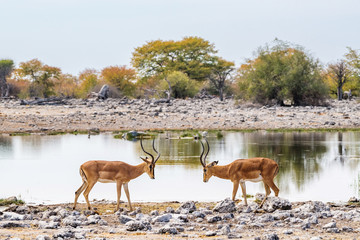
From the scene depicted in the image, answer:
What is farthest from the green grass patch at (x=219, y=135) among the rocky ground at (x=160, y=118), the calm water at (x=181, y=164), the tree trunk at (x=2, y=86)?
the tree trunk at (x=2, y=86)

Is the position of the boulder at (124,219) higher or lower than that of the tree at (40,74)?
lower

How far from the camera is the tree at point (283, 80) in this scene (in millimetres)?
45531

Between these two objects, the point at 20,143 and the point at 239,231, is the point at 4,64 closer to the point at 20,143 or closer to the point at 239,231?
the point at 20,143

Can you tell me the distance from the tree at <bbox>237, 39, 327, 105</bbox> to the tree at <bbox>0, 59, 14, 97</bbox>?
29.9 meters

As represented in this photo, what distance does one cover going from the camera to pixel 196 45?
75.0 meters

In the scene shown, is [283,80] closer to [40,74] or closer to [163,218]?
[40,74]

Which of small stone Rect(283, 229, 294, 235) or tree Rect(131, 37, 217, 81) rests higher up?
tree Rect(131, 37, 217, 81)

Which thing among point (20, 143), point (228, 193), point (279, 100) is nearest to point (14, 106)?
point (20, 143)

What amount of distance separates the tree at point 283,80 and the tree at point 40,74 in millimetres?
26133

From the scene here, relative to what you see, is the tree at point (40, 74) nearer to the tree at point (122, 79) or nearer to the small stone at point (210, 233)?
the tree at point (122, 79)

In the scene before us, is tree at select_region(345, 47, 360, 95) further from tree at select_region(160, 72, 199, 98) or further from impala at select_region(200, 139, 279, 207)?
impala at select_region(200, 139, 279, 207)

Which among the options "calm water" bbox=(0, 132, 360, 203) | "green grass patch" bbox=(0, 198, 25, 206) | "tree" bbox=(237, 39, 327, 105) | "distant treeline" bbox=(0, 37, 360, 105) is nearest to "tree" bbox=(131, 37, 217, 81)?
"distant treeline" bbox=(0, 37, 360, 105)

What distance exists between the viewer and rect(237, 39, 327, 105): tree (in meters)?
45.5

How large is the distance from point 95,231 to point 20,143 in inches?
728
